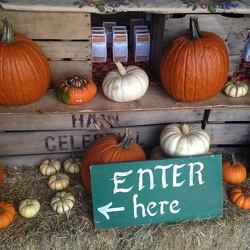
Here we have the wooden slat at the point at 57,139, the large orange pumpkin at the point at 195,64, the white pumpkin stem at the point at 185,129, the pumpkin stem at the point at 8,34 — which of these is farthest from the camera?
the wooden slat at the point at 57,139

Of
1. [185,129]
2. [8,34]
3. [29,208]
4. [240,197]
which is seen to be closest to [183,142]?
[185,129]

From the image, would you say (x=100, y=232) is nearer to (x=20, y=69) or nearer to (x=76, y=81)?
(x=76, y=81)

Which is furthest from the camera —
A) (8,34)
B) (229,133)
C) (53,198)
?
(229,133)

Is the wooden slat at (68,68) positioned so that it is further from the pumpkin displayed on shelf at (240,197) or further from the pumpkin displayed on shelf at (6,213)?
the pumpkin displayed on shelf at (240,197)

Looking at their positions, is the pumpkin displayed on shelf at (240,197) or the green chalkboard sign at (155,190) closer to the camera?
the green chalkboard sign at (155,190)

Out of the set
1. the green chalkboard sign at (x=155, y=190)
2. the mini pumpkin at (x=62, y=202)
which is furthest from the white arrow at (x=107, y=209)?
the mini pumpkin at (x=62, y=202)

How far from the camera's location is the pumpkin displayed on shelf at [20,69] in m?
1.32

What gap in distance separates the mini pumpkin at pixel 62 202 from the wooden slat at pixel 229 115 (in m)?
0.80

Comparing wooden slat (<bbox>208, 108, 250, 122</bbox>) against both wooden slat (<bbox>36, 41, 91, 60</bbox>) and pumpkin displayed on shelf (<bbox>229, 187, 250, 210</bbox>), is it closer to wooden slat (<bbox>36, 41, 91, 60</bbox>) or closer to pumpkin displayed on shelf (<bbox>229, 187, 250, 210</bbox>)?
pumpkin displayed on shelf (<bbox>229, 187, 250, 210</bbox>)

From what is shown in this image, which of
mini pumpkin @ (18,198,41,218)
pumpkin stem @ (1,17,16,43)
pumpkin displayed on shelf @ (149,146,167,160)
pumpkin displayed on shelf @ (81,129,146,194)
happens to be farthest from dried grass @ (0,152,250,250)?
pumpkin stem @ (1,17,16,43)

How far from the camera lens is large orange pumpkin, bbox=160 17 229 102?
141cm

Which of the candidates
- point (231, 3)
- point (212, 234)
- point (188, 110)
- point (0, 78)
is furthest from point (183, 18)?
point (212, 234)

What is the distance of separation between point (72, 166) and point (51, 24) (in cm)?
71

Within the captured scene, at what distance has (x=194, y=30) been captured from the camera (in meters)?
1.42
